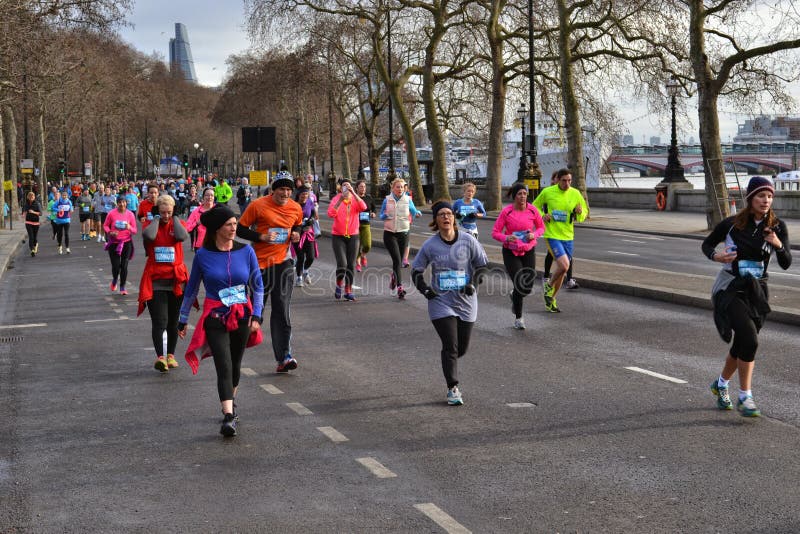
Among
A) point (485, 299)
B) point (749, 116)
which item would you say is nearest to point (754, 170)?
point (749, 116)

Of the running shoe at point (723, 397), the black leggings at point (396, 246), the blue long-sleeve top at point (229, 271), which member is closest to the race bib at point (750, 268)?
the running shoe at point (723, 397)

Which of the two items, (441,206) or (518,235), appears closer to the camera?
(441,206)

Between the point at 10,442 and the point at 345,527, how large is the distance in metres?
3.08

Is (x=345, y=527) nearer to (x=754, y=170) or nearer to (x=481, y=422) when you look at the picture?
(x=481, y=422)

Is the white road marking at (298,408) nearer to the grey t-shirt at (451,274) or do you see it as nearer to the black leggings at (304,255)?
the grey t-shirt at (451,274)

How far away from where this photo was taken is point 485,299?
51.5ft

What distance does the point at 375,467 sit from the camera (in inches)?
258

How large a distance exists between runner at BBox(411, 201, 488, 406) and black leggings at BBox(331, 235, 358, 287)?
22.6 ft

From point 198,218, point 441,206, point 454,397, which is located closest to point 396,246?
point 198,218

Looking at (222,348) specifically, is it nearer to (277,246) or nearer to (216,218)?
(216,218)

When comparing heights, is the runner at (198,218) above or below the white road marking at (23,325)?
above

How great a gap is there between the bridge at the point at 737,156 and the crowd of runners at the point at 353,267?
7949 cm

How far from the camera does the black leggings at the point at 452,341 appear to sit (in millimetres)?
8414

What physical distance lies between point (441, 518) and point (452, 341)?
9.94ft
